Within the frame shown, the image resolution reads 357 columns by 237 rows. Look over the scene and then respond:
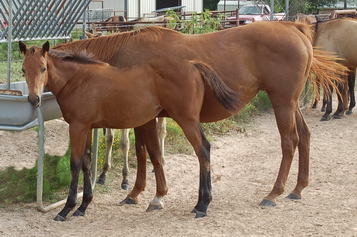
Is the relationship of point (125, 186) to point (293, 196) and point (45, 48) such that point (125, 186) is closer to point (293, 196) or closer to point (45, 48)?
point (293, 196)

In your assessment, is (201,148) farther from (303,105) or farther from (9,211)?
(303,105)

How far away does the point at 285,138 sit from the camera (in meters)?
6.17

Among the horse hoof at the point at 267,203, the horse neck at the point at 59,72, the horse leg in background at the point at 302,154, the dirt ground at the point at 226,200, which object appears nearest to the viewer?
the dirt ground at the point at 226,200

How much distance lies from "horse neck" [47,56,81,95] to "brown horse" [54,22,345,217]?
1.01ft

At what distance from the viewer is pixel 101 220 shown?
5523 millimetres

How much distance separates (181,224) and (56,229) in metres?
1.15

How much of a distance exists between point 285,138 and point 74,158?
7.47 feet

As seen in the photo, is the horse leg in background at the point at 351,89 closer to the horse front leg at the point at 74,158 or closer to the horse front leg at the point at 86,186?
the horse front leg at the point at 86,186


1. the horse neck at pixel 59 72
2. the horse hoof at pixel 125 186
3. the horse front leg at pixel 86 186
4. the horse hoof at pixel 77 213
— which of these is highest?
the horse neck at pixel 59 72

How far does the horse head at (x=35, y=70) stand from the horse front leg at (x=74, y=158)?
0.54m

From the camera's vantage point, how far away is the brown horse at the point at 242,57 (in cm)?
583

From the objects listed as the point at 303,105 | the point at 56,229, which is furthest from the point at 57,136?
the point at 303,105

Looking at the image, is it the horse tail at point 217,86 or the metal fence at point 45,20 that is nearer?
the horse tail at point 217,86

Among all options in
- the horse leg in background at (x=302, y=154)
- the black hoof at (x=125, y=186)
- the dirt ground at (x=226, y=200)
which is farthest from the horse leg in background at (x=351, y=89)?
the black hoof at (x=125, y=186)
